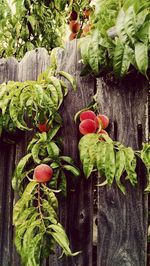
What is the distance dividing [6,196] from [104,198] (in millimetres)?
620

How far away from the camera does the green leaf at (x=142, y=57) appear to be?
5.17 ft

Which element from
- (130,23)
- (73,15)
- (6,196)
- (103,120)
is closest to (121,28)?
(130,23)

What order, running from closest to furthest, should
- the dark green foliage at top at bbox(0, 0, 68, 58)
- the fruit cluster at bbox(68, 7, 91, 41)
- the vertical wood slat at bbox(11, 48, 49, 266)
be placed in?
the vertical wood slat at bbox(11, 48, 49, 266) → the fruit cluster at bbox(68, 7, 91, 41) → the dark green foliage at top at bbox(0, 0, 68, 58)

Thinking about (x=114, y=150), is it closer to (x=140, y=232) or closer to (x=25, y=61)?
(x=140, y=232)

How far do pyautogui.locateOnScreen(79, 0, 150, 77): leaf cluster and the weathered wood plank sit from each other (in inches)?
4.7

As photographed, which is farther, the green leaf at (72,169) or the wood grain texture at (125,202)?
the green leaf at (72,169)

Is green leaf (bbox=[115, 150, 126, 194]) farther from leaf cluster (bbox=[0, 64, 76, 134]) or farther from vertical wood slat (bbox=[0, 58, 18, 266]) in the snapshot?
vertical wood slat (bbox=[0, 58, 18, 266])

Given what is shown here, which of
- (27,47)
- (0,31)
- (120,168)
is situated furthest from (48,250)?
(0,31)

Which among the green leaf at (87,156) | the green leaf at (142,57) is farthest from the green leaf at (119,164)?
the green leaf at (142,57)

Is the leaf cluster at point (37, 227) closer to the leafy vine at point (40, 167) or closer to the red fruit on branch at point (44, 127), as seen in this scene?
the leafy vine at point (40, 167)

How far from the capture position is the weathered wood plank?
1891mm

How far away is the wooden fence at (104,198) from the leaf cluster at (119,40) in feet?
0.40

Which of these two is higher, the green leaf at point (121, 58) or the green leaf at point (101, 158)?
the green leaf at point (121, 58)

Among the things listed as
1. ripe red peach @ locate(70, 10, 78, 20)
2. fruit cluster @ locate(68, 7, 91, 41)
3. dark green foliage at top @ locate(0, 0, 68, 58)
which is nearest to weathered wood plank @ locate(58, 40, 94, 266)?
fruit cluster @ locate(68, 7, 91, 41)
